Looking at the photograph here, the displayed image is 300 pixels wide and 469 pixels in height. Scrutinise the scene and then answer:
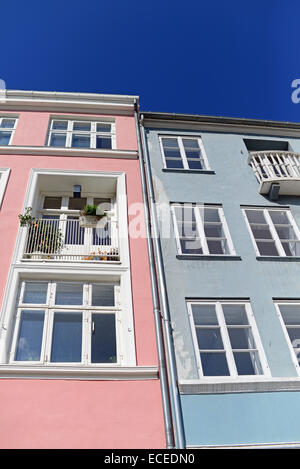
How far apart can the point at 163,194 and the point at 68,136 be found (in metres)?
4.71

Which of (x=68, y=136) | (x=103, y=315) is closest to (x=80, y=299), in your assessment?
(x=103, y=315)

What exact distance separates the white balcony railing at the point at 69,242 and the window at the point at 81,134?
12.4ft

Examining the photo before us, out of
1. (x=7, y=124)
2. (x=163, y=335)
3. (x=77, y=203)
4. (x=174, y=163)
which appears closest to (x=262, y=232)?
(x=174, y=163)

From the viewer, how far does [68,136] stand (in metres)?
15.0

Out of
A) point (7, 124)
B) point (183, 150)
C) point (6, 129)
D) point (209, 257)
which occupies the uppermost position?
point (7, 124)

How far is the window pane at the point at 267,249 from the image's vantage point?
1190 centimetres

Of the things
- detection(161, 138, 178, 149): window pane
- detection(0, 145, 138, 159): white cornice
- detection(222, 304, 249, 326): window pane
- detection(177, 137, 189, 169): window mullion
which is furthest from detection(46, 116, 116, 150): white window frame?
detection(222, 304, 249, 326): window pane

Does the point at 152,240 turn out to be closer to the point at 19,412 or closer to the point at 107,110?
the point at 19,412

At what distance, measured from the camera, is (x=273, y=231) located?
12.2 metres

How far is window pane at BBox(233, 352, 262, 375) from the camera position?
9.25m

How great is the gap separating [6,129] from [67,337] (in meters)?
9.34

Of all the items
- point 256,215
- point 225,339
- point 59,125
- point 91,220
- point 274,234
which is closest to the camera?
point 225,339

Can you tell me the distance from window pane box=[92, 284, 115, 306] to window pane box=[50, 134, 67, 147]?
6640 mm

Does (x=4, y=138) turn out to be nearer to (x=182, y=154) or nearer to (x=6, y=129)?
(x=6, y=129)
